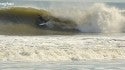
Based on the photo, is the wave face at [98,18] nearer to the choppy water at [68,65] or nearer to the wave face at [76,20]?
the wave face at [76,20]

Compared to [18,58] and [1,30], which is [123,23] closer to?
[1,30]

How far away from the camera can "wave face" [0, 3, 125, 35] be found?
2558 cm

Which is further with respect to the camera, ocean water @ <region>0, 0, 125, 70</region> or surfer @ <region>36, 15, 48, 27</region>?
surfer @ <region>36, 15, 48, 27</region>

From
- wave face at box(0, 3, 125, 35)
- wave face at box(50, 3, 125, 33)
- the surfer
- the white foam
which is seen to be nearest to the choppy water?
→ the white foam

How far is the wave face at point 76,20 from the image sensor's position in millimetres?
25578

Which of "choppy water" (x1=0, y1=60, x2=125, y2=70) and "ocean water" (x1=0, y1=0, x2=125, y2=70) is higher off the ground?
"ocean water" (x1=0, y1=0, x2=125, y2=70)

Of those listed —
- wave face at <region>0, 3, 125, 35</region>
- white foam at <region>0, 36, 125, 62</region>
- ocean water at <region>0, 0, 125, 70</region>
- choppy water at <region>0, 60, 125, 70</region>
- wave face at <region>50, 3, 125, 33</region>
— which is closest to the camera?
choppy water at <region>0, 60, 125, 70</region>

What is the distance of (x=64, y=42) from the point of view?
17.0 meters

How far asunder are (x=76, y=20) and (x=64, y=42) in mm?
10319

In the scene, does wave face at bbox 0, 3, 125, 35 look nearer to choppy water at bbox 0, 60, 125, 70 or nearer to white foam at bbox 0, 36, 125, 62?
white foam at bbox 0, 36, 125, 62

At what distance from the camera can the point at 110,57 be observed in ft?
49.8

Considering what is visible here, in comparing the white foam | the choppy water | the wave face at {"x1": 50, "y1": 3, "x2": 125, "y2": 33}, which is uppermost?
the wave face at {"x1": 50, "y1": 3, "x2": 125, "y2": 33}

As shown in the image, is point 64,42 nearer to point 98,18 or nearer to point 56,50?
point 56,50

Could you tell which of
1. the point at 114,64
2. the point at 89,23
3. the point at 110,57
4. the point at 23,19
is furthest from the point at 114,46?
the point at 23,19
